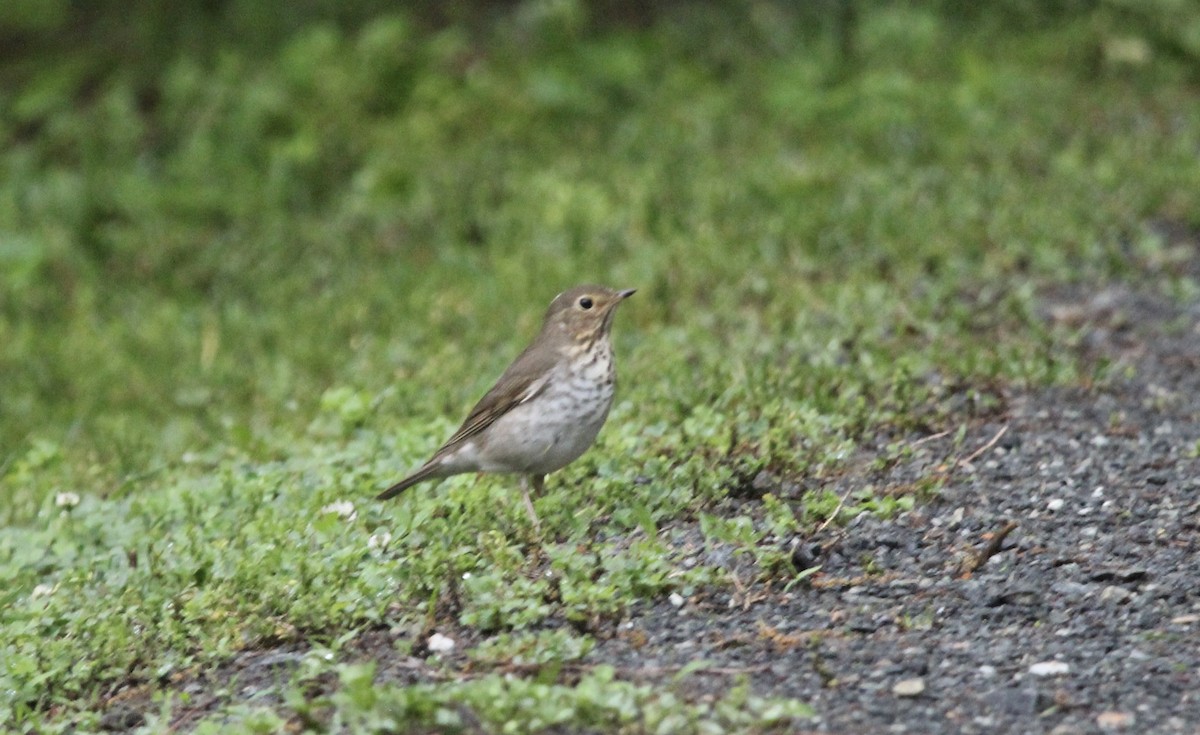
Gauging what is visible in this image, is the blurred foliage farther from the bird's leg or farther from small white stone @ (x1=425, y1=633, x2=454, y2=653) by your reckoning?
small white stone @ (x1=425, y1=633, x2=454, y2=653)

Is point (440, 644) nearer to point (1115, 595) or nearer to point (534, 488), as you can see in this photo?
point (534, 488)

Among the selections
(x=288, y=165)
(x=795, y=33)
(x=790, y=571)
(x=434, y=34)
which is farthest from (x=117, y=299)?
(x=790, y=571)

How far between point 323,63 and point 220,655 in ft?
24.1

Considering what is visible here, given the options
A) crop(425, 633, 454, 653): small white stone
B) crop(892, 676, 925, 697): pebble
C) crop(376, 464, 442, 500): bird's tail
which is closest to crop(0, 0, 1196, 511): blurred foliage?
crop(376, 464, 442, 500): bird's tail

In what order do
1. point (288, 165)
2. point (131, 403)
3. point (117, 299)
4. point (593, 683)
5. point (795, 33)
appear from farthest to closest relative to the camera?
point (795, 33)
point (288, 165)
point (117, 299)
point (131, 403)
point (593, 683)

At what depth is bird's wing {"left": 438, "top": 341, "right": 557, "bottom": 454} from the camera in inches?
243

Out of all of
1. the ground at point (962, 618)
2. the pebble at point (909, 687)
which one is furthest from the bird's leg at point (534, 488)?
the pebble at point (909, 687)

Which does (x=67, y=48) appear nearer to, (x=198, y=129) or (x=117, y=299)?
(x=198, y=129)

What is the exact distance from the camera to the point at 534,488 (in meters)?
6.34

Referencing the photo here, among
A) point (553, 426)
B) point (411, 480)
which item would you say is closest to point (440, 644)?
point (553, 426)

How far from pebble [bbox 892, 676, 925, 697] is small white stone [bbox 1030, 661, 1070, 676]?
0.96ft

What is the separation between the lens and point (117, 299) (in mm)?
10461

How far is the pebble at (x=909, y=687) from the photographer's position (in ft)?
15.3

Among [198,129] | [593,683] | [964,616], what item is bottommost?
[964,616]
